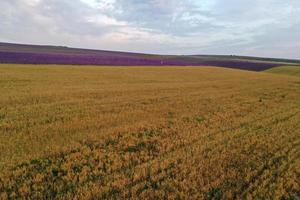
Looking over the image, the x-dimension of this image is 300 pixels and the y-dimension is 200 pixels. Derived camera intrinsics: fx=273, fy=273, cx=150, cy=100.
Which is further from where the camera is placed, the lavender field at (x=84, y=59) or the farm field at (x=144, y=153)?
the lavender field at (x=84, y=59)

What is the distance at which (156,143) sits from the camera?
28.1ft

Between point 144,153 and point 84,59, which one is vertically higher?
point 84,59

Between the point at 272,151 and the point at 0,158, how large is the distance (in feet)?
24.7

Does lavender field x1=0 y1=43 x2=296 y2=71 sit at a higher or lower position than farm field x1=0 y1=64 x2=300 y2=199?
higher

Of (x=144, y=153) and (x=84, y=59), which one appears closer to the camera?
(x=144, y=153)

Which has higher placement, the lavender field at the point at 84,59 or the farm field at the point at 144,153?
the lavender field at the point at 84,59

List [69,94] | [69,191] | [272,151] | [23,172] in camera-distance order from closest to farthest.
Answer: [69,191] → [23,172] → [272,151] → [69,94]

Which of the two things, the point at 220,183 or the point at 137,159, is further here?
the point at 137,159

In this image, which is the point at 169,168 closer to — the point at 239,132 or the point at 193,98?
the point at 239,132

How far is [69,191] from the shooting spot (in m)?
5.39

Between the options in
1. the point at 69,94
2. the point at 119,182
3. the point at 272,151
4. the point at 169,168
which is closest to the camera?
the point at 119,182

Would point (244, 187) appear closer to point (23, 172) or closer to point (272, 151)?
point (272, 151)

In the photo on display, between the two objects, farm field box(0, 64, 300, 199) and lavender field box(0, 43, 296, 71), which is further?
lavender field box(0, 43, 296, 71)

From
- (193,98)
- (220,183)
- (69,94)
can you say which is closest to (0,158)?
(220,183)
